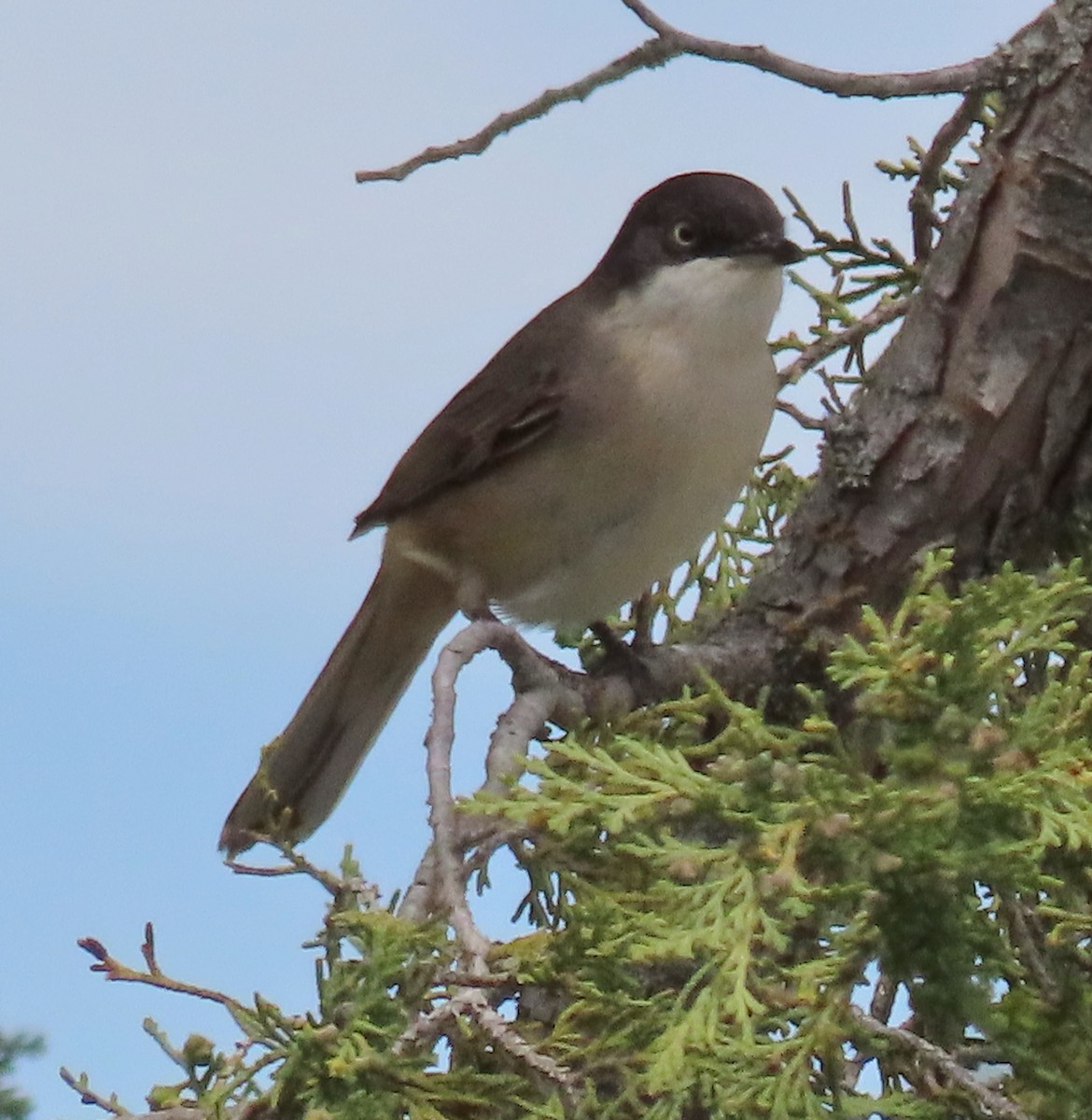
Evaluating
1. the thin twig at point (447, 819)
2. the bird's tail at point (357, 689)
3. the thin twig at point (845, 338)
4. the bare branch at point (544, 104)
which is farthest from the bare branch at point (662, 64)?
the bird's tail at point (357, 689)

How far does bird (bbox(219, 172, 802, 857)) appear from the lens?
297 cm

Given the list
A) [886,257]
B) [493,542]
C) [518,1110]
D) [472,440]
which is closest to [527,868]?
[518,1110]

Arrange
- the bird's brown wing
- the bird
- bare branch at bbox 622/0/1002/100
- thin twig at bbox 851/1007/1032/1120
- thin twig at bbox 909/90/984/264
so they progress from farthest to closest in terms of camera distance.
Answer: the bird's brown wing → the bird → thin twig at bbox 909/90/984/264 → bare branch at bbox 622/0/1002/100 → thin twig at bbox 851/1007/1032/1120

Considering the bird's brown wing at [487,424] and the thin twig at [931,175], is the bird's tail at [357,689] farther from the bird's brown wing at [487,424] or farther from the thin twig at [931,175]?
the thin twig at [931,175]

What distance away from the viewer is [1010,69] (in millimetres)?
2527

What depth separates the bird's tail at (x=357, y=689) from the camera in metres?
3.46

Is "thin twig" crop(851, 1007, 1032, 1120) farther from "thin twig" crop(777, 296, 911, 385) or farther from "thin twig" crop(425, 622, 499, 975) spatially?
"thin twig" crop(777, 296, 911, 385)

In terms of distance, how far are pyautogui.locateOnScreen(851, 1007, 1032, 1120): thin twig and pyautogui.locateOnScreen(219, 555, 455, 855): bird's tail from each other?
173cm

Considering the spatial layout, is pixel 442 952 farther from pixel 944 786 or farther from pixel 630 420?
pixel 630 420

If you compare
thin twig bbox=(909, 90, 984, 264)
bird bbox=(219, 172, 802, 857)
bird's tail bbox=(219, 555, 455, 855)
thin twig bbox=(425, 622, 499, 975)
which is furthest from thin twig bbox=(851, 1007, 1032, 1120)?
bird's tail bbox=(219, 555, 455, 855)

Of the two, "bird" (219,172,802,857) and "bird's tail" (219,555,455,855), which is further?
"bird's tail" (219,555,455,855)

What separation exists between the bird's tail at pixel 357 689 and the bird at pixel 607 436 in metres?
0.02

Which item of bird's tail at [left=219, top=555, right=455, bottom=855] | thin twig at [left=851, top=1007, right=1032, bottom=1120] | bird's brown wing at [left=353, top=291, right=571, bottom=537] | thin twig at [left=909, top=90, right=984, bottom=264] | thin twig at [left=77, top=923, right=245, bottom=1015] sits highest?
thin twig at [left=909, top=90, right=984, bottom=264]

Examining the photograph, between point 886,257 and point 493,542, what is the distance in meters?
0.85
